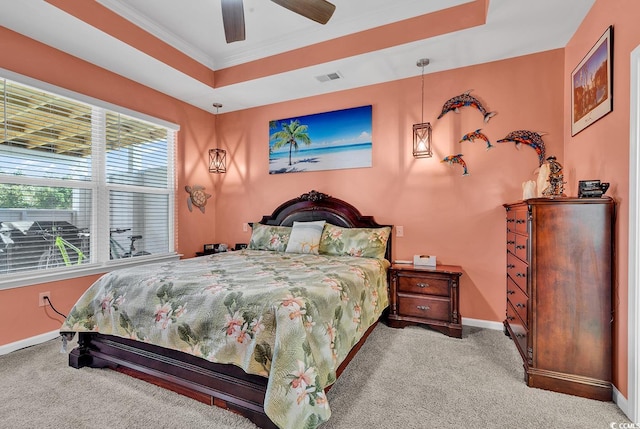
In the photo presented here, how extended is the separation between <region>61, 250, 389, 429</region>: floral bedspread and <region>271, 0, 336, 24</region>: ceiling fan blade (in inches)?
74.7

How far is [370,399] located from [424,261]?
1685 millimetres

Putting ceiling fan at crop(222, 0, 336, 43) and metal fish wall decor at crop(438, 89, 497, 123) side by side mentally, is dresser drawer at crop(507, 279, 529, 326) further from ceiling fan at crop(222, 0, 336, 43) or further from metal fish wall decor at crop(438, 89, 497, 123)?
ceiling fan at crop(222, 0, 336, 43)

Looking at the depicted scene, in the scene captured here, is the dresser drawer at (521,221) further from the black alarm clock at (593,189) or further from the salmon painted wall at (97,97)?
the salmon painted wall at (97,97)

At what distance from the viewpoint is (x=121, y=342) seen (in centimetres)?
219

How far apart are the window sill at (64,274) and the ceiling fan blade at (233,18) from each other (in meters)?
2.79

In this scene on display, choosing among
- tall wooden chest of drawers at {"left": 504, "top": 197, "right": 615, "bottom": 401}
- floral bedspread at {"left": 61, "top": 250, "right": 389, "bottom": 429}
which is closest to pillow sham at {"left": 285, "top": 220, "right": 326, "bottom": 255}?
floral bedspread at {"left": 61, "top": 250, "right": 389, "bottom": 429}

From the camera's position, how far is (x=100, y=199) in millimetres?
3377

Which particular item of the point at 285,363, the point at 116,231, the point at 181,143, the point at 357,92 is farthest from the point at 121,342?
the point at 357,92

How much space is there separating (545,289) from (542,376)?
592mm

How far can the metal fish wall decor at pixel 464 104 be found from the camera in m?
3.24

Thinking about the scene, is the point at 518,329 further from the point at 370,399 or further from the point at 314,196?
the point at 314,196

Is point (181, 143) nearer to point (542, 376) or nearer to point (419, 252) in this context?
point (419, 252)

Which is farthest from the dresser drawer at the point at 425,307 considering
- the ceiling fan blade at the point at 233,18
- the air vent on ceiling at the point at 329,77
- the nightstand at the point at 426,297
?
the ceiling fan blade at the point at 233,18

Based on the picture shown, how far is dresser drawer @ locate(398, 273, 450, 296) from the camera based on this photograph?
2998mm
